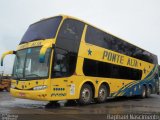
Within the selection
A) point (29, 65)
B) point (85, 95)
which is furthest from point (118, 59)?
point (29, 65)

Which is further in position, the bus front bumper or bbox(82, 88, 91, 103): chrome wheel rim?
bbox(82, 88, 91, 103): chrome wheel rim

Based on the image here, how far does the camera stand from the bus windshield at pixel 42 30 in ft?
40.7

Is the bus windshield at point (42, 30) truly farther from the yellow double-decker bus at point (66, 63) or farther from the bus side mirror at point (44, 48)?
the bus side mirror at point (44, 48)

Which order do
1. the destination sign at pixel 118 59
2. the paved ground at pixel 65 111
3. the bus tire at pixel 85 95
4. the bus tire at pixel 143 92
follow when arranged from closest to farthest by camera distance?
the paved ground at pixel 65 111 → the bus tire at pixel 85 95 → the destination sign at pixel 118 59 → the bus tire at pixel 143 92

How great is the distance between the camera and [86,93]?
13914 millimetres

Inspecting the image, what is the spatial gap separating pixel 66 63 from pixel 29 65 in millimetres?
1617

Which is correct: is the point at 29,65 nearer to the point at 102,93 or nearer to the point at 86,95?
the point at 86,95

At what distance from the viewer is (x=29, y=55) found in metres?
12.6

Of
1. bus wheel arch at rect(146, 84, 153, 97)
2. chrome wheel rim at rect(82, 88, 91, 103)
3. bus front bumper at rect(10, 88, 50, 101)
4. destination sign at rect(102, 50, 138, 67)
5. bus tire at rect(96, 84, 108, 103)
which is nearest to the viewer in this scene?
bus front bumper at rect(10, 88, 50, 101)

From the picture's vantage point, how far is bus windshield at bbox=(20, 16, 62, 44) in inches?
488

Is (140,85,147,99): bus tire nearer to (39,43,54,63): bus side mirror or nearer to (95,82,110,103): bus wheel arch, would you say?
(95,82,110,103): bus wheel arch

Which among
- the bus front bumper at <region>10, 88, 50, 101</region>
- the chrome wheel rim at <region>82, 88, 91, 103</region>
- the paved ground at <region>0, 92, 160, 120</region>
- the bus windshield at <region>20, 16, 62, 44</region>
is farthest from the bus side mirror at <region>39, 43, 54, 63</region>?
the chrome wheel rim at <region>82, 88, 91, 103</region>

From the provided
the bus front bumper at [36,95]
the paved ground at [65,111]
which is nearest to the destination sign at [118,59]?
the paved ground at [65,111]

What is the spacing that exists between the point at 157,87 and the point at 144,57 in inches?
167
